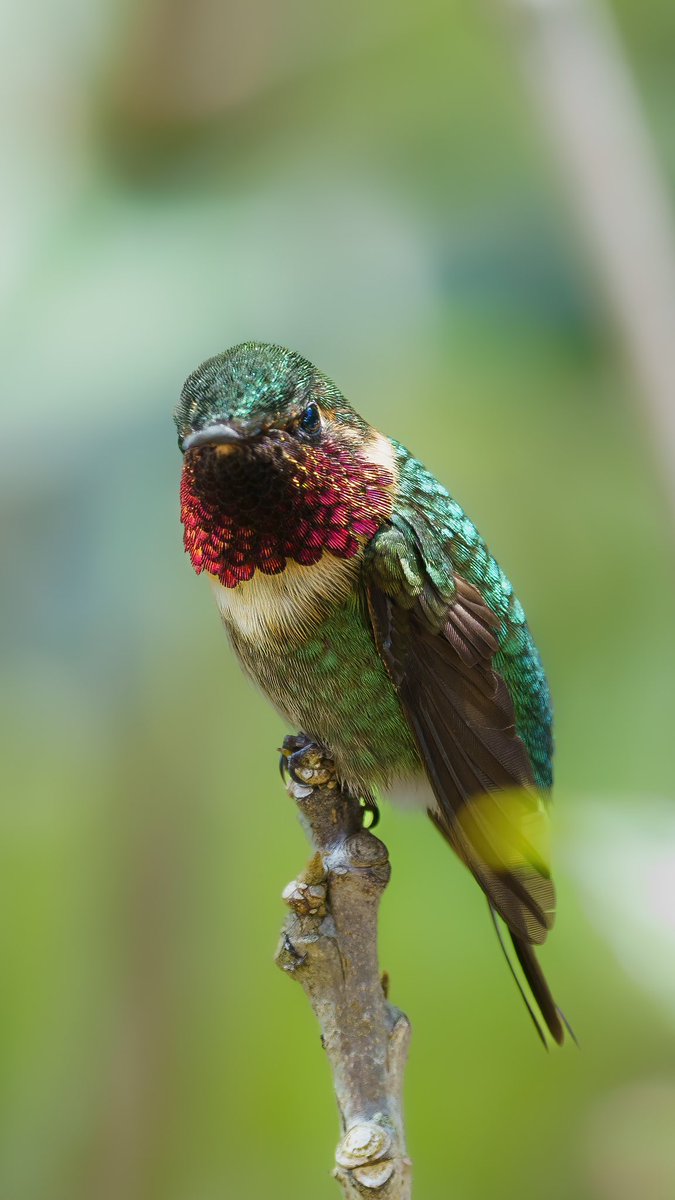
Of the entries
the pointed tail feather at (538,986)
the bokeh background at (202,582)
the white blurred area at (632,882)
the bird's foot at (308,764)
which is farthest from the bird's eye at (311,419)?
the bokeh background at (202,582)

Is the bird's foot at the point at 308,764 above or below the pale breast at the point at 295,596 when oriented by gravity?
below

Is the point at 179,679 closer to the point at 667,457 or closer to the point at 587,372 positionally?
the point at 587,372

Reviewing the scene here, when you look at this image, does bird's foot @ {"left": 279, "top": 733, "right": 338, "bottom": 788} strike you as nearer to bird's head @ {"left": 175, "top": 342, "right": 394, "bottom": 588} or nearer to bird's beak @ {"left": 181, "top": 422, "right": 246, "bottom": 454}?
bird's head @ {"left": 175, "top": 342, "right": 394, "bottom": 588}

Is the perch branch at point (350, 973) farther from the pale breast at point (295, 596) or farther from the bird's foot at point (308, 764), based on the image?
the pale breast at point (295, 596)

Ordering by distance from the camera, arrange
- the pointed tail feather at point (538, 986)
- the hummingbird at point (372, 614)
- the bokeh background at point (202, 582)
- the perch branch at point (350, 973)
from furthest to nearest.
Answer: the bokeh background at point (202, 582) → the pointed tail feather at point (538, 986) → the hummingbird at point (372, 614) → the perch branch at point (350, 973)

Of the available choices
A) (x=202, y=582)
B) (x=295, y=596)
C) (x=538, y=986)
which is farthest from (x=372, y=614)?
(x=202, y=582)

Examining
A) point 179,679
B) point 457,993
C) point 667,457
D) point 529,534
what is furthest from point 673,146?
point 667,457

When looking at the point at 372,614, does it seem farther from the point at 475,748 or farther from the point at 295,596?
the point at 475,748
